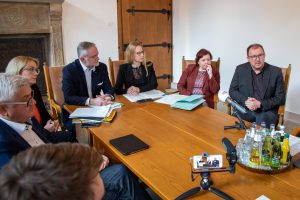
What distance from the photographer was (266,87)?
261cm

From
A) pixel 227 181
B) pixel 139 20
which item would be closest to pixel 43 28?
pixel 139 20

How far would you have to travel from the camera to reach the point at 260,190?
1113mm

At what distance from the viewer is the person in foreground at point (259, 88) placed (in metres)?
2.53

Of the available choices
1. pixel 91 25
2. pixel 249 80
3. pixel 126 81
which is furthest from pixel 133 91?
pixel 91 25

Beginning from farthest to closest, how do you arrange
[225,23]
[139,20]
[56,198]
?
[139,20] < [225,23] < [56,198]

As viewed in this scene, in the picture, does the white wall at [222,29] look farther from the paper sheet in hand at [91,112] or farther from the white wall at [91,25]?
the paper sheet in hand at [91,112]

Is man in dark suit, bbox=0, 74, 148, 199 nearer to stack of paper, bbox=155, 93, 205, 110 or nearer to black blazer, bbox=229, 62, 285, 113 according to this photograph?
stack of paper, bbox=155, 93, 205, 110

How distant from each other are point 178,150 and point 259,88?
1525 mm

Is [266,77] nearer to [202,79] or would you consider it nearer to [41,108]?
[202,79]

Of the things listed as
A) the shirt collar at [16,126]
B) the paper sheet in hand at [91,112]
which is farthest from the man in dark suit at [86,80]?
the shirt collar at [16,126]

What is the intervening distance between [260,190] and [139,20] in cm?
400

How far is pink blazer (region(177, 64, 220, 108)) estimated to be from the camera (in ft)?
9.41

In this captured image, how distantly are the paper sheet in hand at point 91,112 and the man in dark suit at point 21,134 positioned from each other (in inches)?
17.4

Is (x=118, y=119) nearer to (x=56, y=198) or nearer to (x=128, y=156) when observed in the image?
(x=128, y=156)
